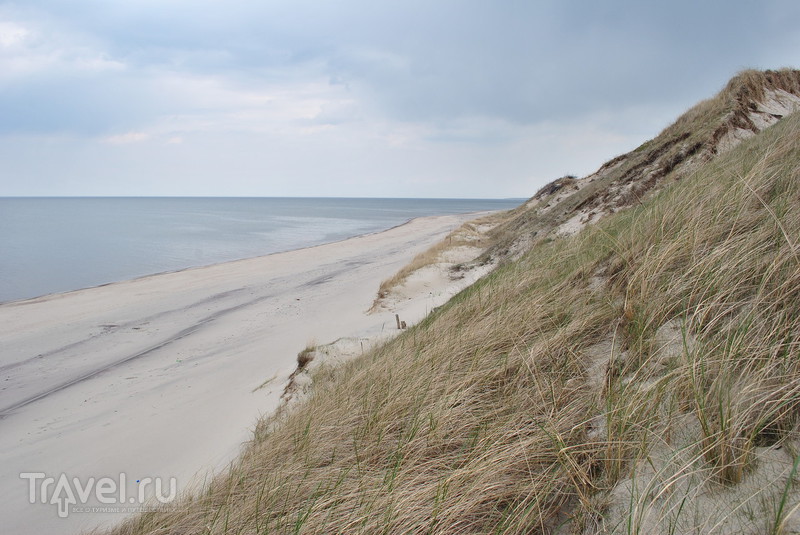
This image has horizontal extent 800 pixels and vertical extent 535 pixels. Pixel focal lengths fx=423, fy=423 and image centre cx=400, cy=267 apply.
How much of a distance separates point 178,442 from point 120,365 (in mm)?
5833

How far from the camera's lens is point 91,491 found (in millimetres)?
5777

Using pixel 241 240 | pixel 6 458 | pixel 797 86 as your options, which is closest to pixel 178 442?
pixel 6 458

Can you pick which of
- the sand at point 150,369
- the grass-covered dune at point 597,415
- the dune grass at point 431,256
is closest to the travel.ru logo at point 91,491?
the sand at point 150,369

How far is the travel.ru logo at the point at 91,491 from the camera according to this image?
532cm

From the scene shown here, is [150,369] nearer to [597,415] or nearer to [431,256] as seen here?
[597,415]

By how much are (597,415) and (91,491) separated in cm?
668

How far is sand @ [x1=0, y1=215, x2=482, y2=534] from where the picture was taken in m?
6.25

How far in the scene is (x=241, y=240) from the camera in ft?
143

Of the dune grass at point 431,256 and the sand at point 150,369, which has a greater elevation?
the dune grass at point 431,256

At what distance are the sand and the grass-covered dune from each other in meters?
2.38

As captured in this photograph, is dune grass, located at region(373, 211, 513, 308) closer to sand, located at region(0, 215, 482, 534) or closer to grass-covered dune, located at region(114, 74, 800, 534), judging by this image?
sand, located at region(0, 215, 482, 534)

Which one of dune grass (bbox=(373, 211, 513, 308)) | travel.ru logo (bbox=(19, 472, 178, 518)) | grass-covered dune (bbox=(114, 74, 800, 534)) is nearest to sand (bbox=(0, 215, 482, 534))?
travel.ru logo (bbox=(19, 472, 178, 518))

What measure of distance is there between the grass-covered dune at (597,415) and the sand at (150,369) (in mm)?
2381

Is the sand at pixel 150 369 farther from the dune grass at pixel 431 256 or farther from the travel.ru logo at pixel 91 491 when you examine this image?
the dune grass at pixel 431 256
